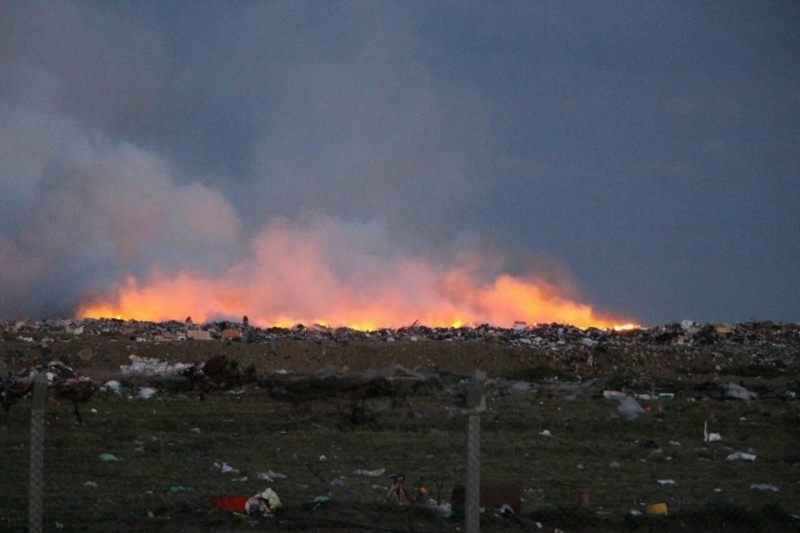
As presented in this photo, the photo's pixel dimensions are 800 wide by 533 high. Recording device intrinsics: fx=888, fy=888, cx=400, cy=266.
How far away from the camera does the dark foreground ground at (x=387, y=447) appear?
855 cm

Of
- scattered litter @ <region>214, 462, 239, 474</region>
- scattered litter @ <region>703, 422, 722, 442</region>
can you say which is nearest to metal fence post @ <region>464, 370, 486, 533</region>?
scattered litter @ <region>214, 462, 239, 474</region>

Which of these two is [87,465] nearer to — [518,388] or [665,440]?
[665,440]

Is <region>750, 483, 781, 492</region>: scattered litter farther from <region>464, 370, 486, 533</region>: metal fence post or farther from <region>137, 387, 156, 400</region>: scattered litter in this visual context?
<region>137, 387, 156, 400</region>: scattered litter

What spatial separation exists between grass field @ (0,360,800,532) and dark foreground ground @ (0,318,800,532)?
0.12 ft

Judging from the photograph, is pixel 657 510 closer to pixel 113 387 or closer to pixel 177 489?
pixel 177 489

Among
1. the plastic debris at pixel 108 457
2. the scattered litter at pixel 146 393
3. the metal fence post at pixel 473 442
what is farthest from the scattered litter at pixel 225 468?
the scattered litter at pixel 146 393

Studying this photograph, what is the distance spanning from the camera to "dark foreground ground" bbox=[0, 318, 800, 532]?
855 cm

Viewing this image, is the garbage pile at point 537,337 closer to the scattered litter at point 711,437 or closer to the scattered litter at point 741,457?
the scattered litter at point 711,437

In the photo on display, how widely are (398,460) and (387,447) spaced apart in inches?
40.9

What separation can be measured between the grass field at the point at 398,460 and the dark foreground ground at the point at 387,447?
4cm

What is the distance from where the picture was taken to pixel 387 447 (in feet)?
46.0

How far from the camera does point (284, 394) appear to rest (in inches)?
412

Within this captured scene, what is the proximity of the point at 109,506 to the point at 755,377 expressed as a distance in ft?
64.8

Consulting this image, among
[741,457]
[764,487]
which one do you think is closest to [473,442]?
[764,487]
